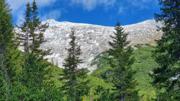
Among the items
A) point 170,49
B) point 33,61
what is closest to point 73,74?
point 33,61

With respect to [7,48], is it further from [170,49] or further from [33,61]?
[170,49]

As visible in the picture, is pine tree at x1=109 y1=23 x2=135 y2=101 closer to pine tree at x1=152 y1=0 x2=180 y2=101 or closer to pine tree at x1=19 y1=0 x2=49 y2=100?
pine tree at x1=19 y1=0 x2=49 y2=100

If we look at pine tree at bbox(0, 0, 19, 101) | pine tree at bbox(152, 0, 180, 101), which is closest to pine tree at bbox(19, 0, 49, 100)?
pine tree at bbox(0, 0, 19, 101)

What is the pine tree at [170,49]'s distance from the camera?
33.6 m

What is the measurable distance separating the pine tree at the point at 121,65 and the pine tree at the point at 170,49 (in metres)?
32.3

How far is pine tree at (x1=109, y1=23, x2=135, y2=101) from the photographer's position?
6750 cm

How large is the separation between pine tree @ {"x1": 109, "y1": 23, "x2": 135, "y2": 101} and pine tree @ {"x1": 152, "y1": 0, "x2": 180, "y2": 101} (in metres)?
32.3

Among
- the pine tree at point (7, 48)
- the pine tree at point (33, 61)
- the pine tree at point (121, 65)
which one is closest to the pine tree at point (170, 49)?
the pine tree at point (33, 61)

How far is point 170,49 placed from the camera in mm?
33906

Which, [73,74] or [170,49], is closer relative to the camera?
[170,49]

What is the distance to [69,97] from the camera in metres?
67.6

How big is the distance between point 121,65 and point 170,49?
3524cm

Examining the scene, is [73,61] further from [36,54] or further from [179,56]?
[179,56]

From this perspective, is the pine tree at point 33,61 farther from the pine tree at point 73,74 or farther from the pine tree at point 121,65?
the pine tree at point 121,65
